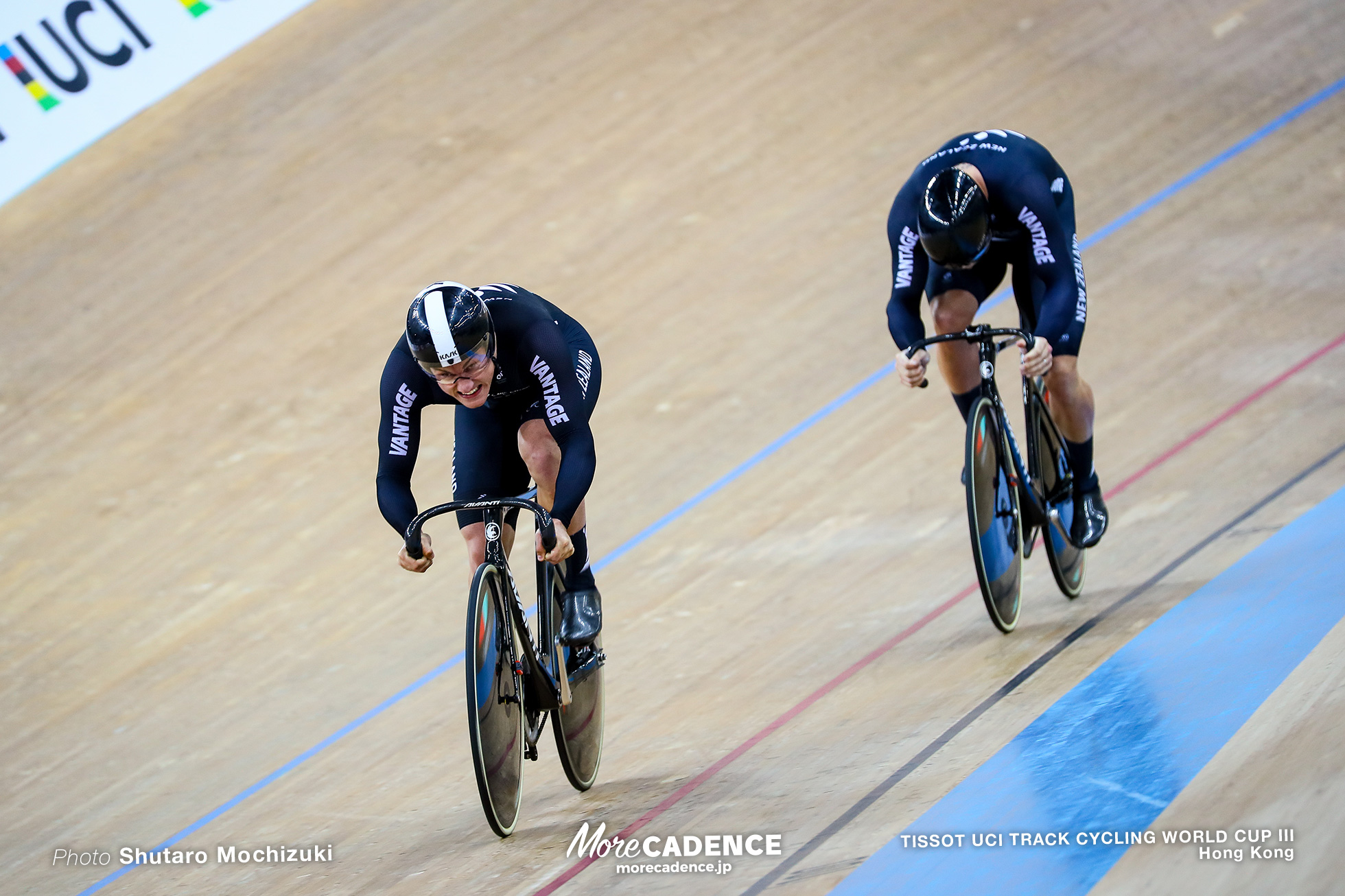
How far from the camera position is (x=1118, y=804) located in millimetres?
2523

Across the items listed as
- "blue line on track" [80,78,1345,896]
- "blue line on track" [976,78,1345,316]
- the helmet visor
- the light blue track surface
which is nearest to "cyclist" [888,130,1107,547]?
the light blue track surface

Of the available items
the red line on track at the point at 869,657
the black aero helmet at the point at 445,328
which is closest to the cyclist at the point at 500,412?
the black aero helmet at the point at 445,328

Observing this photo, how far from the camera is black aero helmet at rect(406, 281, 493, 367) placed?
105 inches

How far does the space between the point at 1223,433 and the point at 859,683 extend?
2.12 meters

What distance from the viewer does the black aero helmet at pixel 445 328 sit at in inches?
105

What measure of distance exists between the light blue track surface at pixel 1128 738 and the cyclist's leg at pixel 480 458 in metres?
1.18

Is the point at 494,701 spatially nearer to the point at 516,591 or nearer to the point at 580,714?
the point at 516,591

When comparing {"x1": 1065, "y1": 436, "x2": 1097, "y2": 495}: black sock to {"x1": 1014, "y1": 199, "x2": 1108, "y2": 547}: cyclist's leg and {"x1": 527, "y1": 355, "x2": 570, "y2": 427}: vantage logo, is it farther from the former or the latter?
{"x1": 527, "y1": 355, "x2": 570, "y2": 427}: vantage logo

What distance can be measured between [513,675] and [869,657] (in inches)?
51.9

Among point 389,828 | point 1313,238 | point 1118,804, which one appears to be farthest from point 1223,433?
point 389,828

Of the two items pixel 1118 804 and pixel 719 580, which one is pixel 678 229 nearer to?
pixel 719 580

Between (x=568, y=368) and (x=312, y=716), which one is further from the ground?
(x=568, y=368)

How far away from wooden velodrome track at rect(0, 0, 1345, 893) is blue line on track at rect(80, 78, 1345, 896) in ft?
0.13

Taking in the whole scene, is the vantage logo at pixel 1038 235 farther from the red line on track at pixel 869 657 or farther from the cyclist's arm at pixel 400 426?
the cyclist's arm at pixel 400 426
